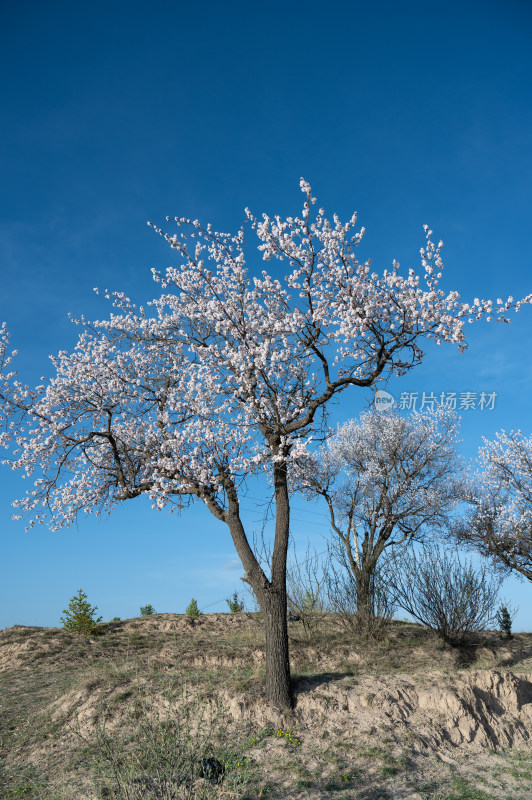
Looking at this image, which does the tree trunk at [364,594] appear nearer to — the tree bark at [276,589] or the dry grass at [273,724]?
the dry grass at [273,724]

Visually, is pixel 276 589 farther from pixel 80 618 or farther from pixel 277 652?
pixel 80 618

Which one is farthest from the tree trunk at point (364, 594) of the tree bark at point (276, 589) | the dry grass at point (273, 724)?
the tree bark at point (276, 589)

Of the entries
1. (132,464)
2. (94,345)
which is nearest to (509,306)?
(132,464)

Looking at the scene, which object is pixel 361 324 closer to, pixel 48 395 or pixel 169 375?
pixel 169 375

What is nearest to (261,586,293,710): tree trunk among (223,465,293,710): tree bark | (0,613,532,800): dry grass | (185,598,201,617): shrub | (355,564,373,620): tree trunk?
(223,465,293,710): tree bark

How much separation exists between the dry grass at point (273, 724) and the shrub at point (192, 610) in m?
4.61

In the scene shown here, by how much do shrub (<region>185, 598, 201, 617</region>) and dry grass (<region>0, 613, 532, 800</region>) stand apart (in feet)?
15.1

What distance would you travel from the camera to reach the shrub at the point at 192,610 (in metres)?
17.4

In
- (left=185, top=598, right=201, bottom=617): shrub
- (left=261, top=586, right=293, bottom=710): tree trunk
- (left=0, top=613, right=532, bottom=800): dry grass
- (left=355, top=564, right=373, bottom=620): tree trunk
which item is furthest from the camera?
(left=185, top=598, right=201, bottom=617): shrub

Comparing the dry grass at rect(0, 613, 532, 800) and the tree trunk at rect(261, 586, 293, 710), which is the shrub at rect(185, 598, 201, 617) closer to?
the dry grass at rect(0, 613, 532, 800)

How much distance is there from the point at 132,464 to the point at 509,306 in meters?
7.85

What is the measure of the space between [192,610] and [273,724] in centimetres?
966

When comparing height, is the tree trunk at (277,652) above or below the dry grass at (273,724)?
above

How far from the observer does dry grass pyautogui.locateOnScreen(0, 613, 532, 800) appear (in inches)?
266
